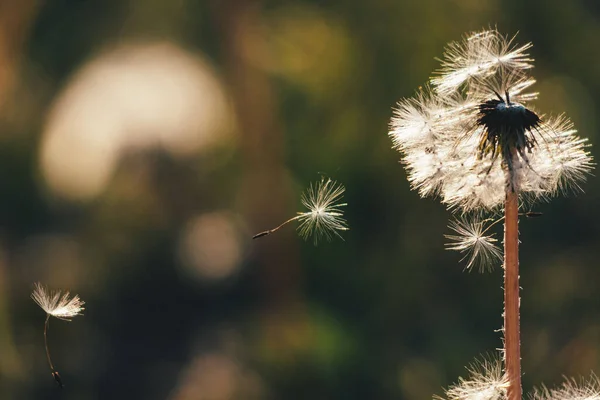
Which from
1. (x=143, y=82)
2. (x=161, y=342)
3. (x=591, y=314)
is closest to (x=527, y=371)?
(x=591, y=314)

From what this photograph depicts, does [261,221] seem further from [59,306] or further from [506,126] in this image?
[506,126]

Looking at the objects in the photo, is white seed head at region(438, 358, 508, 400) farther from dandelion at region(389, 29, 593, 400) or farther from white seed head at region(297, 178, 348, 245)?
white seed head at region(297, 178, 348, 245)

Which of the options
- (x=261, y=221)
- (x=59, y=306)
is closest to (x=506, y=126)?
(x=59, y=306)

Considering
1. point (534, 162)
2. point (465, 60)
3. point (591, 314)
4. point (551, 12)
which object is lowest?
point (534, 162)

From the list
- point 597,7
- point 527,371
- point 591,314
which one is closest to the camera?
point 527,371

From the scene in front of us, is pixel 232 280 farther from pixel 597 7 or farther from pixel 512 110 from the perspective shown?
pixel 512 110

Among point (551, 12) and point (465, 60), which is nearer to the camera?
point (465, 60)

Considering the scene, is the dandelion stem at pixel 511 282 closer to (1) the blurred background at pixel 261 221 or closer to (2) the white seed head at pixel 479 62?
(2) the white seed head at pixel 479 62
